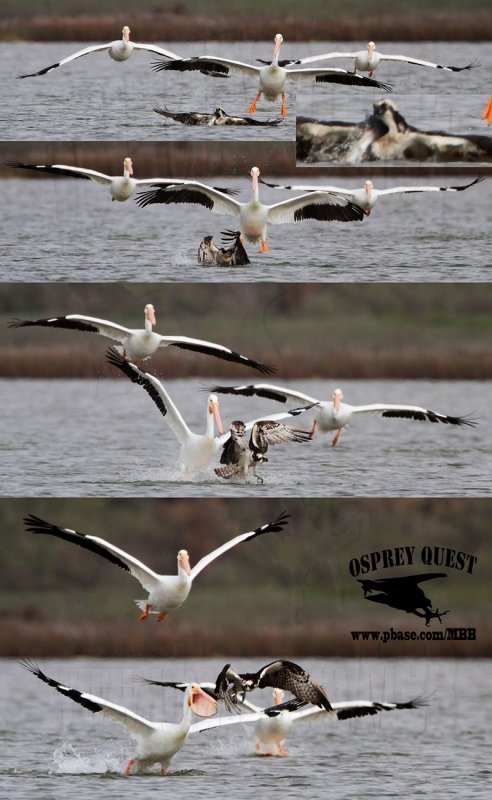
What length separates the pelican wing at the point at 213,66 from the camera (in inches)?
336

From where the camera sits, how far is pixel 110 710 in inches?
291

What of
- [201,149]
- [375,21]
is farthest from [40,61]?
[375,21]

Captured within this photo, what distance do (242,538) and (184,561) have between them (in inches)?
10.0

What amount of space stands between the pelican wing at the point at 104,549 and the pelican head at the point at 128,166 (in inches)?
65.6

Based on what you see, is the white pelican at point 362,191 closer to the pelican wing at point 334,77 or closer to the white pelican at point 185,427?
the pelican wing at point 334,77

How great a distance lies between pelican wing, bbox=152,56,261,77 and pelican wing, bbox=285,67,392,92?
0.17 metres

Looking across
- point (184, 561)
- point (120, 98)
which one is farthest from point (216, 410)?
point (120, 98)

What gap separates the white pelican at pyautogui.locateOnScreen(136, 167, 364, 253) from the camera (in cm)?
844

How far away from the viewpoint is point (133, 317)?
27.8ft

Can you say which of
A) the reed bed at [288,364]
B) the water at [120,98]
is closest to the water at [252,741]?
the reed bed at [288,364]

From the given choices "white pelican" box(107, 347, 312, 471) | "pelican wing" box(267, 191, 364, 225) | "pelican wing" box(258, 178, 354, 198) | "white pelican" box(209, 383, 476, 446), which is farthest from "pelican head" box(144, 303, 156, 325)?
"pelican wing" box(258, 178, 354, 198)

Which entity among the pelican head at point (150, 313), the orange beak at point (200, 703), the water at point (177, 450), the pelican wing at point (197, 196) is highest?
the pelican wing at point (197, 196)

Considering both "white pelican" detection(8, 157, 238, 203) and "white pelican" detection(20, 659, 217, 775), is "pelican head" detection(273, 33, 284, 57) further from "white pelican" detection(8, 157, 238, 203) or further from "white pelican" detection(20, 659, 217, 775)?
"white pelican" detection(20, 659, 217, 775)

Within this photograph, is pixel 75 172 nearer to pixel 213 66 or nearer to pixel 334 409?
pixel 213 66
